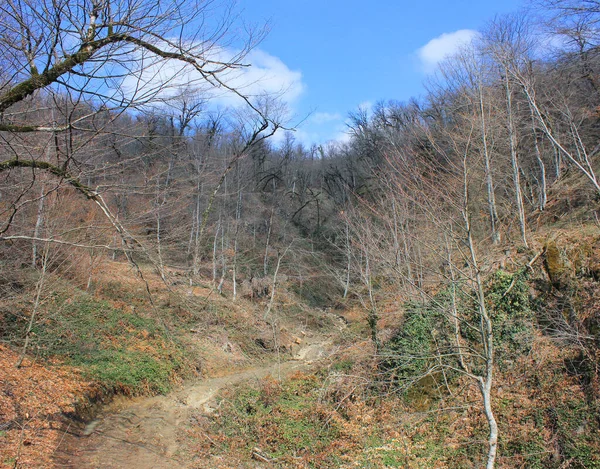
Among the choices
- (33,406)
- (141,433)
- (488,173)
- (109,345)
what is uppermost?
(488,173)

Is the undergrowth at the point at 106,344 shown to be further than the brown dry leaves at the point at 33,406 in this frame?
Yes

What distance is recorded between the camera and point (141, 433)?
9.55 metres

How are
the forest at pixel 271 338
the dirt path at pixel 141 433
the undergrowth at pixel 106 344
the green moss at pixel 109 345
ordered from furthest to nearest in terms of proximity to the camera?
1. the green moss at pixel 109 345
2. the undergrowth at pixel 106 344
3. the dirt path at pixel 141 433
4. the forest at pixel 271 338

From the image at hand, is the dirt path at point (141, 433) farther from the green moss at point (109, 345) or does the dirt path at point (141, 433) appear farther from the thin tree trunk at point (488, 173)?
the thin tree trunk at point (488, 173)

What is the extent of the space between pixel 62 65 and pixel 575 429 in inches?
381

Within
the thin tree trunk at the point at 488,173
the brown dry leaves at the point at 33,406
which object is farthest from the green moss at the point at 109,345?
the thin tree trunk at the point at 488,173

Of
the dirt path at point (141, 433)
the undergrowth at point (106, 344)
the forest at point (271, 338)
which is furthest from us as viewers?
the undergrowth at point (106, 344)

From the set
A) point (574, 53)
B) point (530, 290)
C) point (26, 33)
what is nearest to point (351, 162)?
point (574, 53)

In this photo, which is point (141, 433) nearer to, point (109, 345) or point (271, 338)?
point (109, 345)

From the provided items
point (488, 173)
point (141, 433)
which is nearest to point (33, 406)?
point (141, 433)

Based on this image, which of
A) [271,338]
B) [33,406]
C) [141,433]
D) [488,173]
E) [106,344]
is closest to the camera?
[488,173]

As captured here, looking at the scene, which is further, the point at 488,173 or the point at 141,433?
the point at 141,433

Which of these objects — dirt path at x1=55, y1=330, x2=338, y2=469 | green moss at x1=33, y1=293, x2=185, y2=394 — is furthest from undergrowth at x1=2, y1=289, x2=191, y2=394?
dirt path at x1=55, y1=330, x2=338, y2=469

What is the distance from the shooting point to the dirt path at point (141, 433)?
754 centimetres
